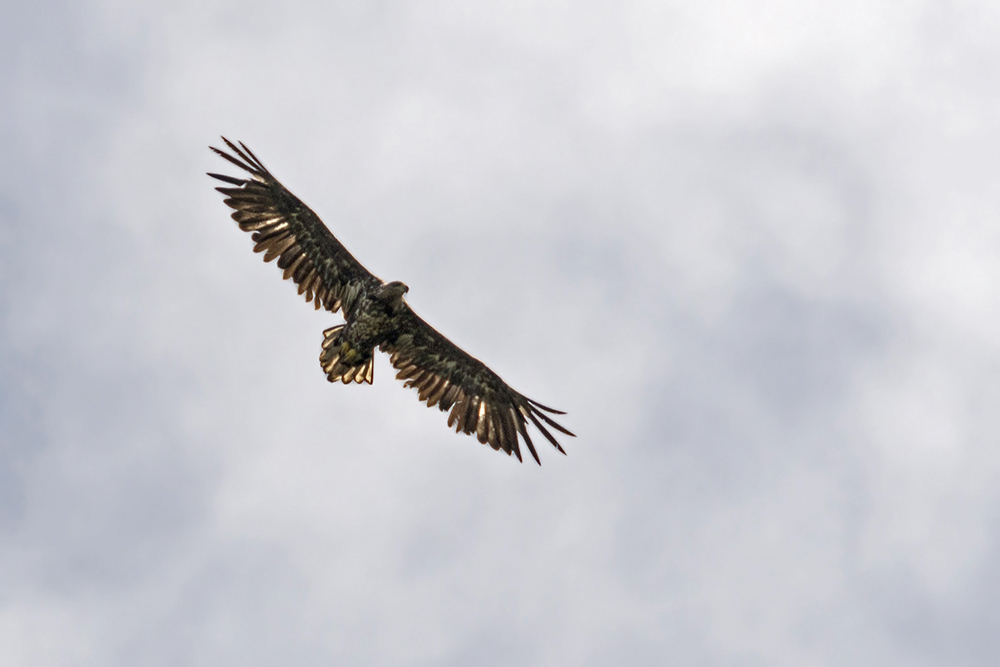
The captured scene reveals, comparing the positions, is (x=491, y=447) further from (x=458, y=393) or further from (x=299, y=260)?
(x=299, y=260)

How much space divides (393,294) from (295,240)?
239cm

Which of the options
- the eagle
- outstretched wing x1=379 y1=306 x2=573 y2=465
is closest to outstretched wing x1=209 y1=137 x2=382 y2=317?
the eagle

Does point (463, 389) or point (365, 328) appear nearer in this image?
point (365, 328)

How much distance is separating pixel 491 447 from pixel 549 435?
1269mm

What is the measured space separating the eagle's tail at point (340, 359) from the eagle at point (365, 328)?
0.02 m

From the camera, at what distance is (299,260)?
19.8 meters

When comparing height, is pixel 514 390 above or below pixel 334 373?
above

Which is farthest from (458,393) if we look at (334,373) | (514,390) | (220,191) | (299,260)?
(220,191)

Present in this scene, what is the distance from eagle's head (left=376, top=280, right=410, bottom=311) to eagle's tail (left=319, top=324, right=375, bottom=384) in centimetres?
108

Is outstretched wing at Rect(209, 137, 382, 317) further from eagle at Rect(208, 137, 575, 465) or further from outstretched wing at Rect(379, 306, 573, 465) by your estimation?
outstretched wing at Rect(379, 306, 573, 465)

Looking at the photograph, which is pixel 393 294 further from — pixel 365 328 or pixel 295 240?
pixel 295 240

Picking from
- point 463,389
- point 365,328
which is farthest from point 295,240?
point 463,389

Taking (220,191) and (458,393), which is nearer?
(220,191)

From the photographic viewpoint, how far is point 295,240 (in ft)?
64.6
